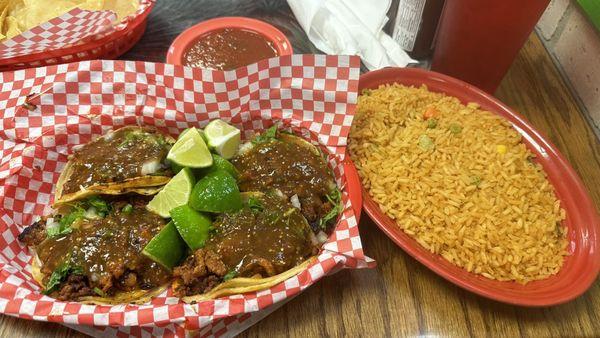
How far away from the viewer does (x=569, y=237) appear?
199 centimetres

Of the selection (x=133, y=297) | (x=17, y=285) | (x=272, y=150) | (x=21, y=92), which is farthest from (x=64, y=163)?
(x=272, y=150)

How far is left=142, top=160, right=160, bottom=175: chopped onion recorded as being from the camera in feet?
6.54

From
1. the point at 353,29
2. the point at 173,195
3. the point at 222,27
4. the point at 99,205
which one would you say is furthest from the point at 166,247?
the point at 353,29

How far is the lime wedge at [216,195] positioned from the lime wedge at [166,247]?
138mm

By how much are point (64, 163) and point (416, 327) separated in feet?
5.87

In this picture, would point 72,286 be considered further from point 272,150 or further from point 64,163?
point 272,150

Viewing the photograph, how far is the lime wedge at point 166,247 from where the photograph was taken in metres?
1.72

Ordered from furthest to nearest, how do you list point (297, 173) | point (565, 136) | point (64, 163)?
point (565, 136)
point (64, 163)
point (297, 173)

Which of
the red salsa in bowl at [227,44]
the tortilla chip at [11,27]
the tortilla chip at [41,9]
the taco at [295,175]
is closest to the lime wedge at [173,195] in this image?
the taco at [295,175]

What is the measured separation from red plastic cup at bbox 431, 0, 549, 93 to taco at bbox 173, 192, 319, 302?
1351 mm

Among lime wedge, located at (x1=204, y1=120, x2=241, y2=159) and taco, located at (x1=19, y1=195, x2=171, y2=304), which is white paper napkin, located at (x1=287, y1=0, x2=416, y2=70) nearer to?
lime wedge, located at (x1=204, y1=120, x2=241, y2=159)

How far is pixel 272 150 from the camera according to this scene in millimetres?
2092

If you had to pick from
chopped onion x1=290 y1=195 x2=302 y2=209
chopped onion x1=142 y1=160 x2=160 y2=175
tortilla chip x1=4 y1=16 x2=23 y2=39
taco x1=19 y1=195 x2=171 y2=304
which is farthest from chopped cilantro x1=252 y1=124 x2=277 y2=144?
tortilla chip x1=4 y1=16 x2=23 y2=39

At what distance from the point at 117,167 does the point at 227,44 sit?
3.52ft
